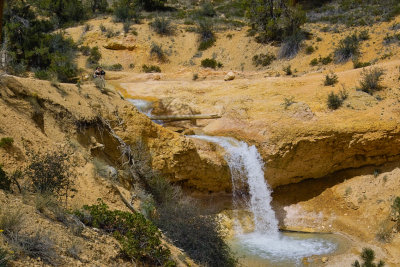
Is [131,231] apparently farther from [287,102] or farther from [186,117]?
[287,102]

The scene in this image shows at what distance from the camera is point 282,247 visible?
10453 millimetres

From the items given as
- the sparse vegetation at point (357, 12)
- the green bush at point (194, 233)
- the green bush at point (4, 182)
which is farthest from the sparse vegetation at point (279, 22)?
the green bush at point (4, 182)

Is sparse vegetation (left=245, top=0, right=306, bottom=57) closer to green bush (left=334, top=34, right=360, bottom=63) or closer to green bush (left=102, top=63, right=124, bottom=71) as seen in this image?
green bush (left=334, top=34, right=360, bottom=63)

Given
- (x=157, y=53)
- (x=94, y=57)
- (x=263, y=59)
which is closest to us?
(x=263, y=59)

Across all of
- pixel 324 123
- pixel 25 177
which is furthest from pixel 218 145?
pixel 25 177

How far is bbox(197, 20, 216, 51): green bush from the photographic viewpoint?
26.9 m

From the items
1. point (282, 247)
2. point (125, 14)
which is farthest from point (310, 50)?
point (282, 247)

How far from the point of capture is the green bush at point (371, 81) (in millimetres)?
13633

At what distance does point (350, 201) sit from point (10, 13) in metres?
21.9

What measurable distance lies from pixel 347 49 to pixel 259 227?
12.5m

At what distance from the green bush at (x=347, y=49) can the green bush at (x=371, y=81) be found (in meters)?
5.85

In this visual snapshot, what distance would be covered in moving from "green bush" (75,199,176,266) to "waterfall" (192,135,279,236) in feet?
20.3

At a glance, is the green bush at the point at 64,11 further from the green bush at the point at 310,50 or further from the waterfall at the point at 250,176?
the waterfall at the point at 250,176

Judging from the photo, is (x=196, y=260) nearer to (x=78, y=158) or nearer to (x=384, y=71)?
(x=78, y=158)
